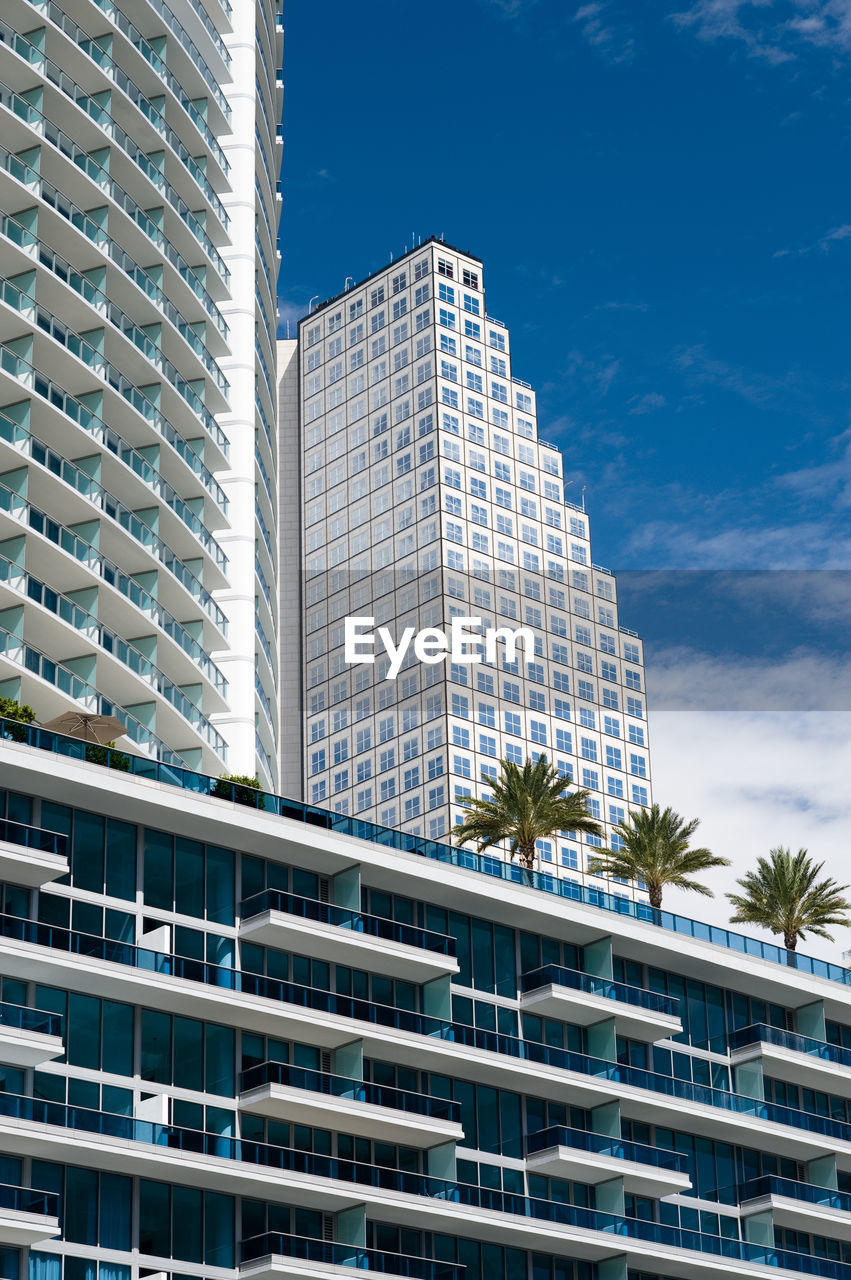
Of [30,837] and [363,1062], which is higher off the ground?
[30,837]

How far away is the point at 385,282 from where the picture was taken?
170000 millimetres

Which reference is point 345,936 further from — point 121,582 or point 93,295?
point 93,295

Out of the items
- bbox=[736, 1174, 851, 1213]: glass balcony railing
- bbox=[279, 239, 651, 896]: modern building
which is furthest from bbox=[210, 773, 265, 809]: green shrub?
bbox=[279, 239, 651, 896]: modern building

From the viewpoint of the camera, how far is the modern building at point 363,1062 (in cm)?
5603

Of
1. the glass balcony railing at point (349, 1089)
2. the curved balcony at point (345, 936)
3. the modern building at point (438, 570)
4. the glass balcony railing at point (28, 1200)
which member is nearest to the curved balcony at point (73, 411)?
the curved balcony at point (345, 936)

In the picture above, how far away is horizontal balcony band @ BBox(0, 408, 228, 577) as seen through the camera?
223ft

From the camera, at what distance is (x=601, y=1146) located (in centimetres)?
7019

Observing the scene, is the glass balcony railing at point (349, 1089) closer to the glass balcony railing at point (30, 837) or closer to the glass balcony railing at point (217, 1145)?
the glass balcony railing at point (217, 1145)

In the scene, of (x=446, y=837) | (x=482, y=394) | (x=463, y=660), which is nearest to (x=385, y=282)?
(x=482, y=394)

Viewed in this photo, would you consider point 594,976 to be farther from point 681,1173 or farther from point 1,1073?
point 1,1073

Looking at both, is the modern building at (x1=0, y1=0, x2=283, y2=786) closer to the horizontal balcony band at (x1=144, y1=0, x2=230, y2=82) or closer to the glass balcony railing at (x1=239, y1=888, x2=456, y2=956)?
the horizontal balcony band at (x1=144, y1=0, x2=230, y2=82)

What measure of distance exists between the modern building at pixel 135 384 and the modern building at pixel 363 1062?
8536 mm

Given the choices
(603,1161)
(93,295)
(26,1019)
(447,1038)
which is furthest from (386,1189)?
(93,295)

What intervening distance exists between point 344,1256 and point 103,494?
2782cm
